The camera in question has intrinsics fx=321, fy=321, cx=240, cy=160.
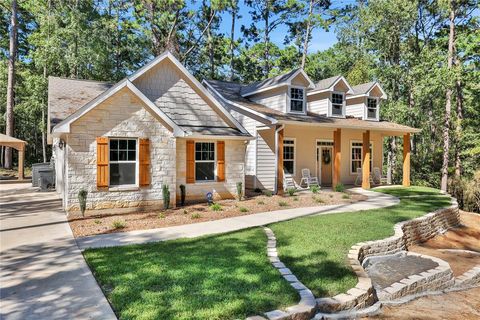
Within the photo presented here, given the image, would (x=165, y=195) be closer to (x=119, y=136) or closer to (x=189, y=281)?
(x=119, y=136)

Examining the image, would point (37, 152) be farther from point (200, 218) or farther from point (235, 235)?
point (235, 235)

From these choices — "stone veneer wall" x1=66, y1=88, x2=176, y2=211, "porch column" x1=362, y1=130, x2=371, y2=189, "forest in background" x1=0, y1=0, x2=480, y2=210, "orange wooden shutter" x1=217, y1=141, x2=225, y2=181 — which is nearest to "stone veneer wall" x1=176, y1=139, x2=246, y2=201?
"orange wooden shutter" x1=217, y1=141, x2=225, y2=181

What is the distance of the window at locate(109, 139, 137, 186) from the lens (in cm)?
1025

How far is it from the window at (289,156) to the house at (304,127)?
0.05 meters

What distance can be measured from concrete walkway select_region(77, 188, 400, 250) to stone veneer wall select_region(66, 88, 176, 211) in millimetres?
2538

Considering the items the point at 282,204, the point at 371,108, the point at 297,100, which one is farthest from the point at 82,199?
the point at 371,108

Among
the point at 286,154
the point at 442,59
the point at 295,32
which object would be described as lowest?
the point at 286,154

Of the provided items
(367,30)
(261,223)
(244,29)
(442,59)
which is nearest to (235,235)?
(261,223)

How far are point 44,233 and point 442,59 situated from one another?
22383mm

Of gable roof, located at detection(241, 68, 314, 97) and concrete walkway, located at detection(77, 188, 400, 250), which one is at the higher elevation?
gable roof, located at detection(241, 68, 314, 97)

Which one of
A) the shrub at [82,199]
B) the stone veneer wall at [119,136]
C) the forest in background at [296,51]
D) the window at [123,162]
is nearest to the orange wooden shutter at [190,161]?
the stone veneer wall at [119,136]

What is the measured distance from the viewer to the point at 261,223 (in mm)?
9109

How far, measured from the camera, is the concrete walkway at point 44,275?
3955 millimetres

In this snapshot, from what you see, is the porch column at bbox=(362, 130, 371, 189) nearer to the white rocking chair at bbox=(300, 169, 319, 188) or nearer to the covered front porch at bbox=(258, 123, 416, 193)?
the covered front porch at bbox=(258, 123, 416, 193)
